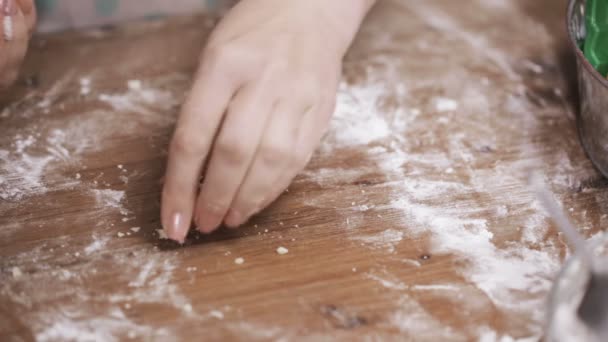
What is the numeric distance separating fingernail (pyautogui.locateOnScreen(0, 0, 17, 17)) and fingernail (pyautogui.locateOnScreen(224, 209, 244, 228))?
0.35m

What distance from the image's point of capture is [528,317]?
61 centimetres

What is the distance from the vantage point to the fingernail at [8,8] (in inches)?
27.2

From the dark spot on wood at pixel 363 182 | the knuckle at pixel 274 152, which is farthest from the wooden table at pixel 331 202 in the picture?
the knuckle at pixel 274 152

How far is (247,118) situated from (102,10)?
528 mm

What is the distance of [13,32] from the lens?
0.71 m

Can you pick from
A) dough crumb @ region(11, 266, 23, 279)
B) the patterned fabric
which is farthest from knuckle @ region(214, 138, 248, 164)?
the patterned fabric

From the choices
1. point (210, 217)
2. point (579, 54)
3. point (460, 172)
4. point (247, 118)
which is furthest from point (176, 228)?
point (579, 54)

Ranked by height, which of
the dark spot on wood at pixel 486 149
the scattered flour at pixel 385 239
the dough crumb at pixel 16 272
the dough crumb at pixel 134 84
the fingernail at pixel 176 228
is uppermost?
the dark spot on wood at pixel 486 149

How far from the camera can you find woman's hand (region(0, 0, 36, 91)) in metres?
0.70

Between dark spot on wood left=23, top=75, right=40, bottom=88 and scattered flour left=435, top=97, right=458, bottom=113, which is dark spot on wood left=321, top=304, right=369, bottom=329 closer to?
scattered flour left=435, top=97, right=458, bottom=113

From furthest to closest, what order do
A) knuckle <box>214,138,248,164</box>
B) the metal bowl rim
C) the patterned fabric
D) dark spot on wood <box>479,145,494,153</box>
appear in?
the patterned fabric < dark spot on wood <box>479,145,494,153</box> < the metal bowl rim < knuckle <box>214,138,248,164</box>

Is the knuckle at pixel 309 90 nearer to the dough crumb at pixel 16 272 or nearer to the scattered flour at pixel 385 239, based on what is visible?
the scattered flour at pixel 385 239

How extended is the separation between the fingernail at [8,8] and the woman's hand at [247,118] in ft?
0.84

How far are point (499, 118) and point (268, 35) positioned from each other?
38cm
